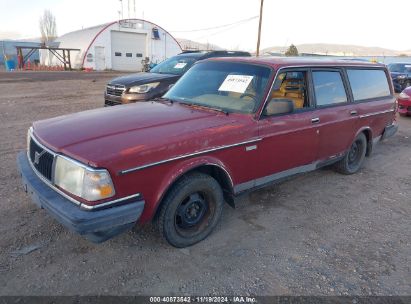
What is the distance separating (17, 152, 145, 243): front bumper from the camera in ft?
8.18

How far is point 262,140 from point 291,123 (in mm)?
530

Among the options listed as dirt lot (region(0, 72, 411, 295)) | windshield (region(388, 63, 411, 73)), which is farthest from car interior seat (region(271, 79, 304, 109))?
windshield (region(388, 63, 411, 73))

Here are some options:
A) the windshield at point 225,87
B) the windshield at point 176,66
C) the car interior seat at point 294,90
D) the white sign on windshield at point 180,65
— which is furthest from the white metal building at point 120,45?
the car interior seat at point 294,90

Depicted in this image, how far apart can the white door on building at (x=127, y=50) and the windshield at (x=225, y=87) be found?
3180cm

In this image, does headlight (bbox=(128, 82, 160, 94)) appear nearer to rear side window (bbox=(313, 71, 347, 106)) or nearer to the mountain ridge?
rear side window (bbox=(313, 71, 347, 106))

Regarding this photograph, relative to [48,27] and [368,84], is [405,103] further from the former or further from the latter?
[48,27]

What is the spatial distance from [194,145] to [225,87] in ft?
3.91

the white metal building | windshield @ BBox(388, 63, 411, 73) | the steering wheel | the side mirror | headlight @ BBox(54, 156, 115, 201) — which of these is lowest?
headlight @ BBox(54, 156, 115, 201)

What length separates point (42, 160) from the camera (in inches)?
117

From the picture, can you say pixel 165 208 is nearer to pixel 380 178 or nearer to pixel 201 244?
pixel 201 244

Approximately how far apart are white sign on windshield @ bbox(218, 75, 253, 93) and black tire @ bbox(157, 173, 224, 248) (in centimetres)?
117

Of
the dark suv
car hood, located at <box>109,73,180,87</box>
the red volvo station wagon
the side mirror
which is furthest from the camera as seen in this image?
car hood, located at <box>109,73,180,87</box>

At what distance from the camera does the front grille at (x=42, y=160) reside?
2.87 metres

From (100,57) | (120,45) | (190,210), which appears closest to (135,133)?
(190,210)
